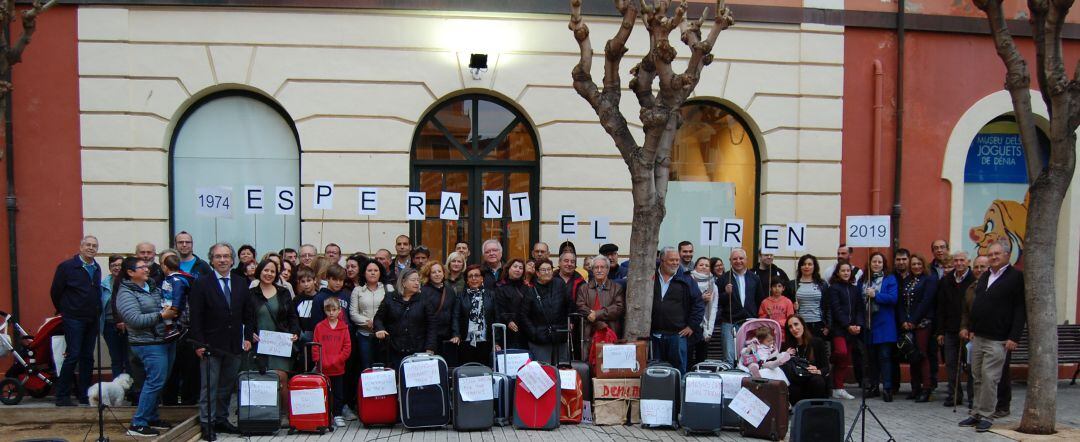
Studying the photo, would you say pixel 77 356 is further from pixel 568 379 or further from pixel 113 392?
pixel 568 379

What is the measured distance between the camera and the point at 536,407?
9.05 meters

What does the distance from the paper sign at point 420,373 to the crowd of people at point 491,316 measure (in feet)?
1.50

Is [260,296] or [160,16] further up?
[160,16]

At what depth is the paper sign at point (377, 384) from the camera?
29.7 ft

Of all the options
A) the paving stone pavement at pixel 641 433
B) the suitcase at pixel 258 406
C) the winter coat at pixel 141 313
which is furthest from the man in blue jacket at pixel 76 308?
the paving stone pavement at pixel 641 433

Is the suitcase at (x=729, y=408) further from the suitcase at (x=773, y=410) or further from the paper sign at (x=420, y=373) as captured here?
the paper sign at (x=420, y=373)

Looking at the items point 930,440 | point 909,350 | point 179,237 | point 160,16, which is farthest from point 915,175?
point 160,16

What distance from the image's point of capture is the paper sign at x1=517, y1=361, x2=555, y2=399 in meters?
9.01

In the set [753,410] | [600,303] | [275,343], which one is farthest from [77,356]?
[753,410]

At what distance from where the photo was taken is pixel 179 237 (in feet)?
34.1

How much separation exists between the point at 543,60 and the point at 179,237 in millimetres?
6044

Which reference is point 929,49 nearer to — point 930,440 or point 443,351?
point 930,440

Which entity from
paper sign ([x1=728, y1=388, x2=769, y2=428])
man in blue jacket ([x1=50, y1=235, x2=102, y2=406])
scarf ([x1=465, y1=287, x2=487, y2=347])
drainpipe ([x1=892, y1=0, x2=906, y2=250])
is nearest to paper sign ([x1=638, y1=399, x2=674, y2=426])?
paper sign ([x1=728, y1=388, x2=769, y2=428])

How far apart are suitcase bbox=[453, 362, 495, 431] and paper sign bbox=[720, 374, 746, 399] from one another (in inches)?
101
